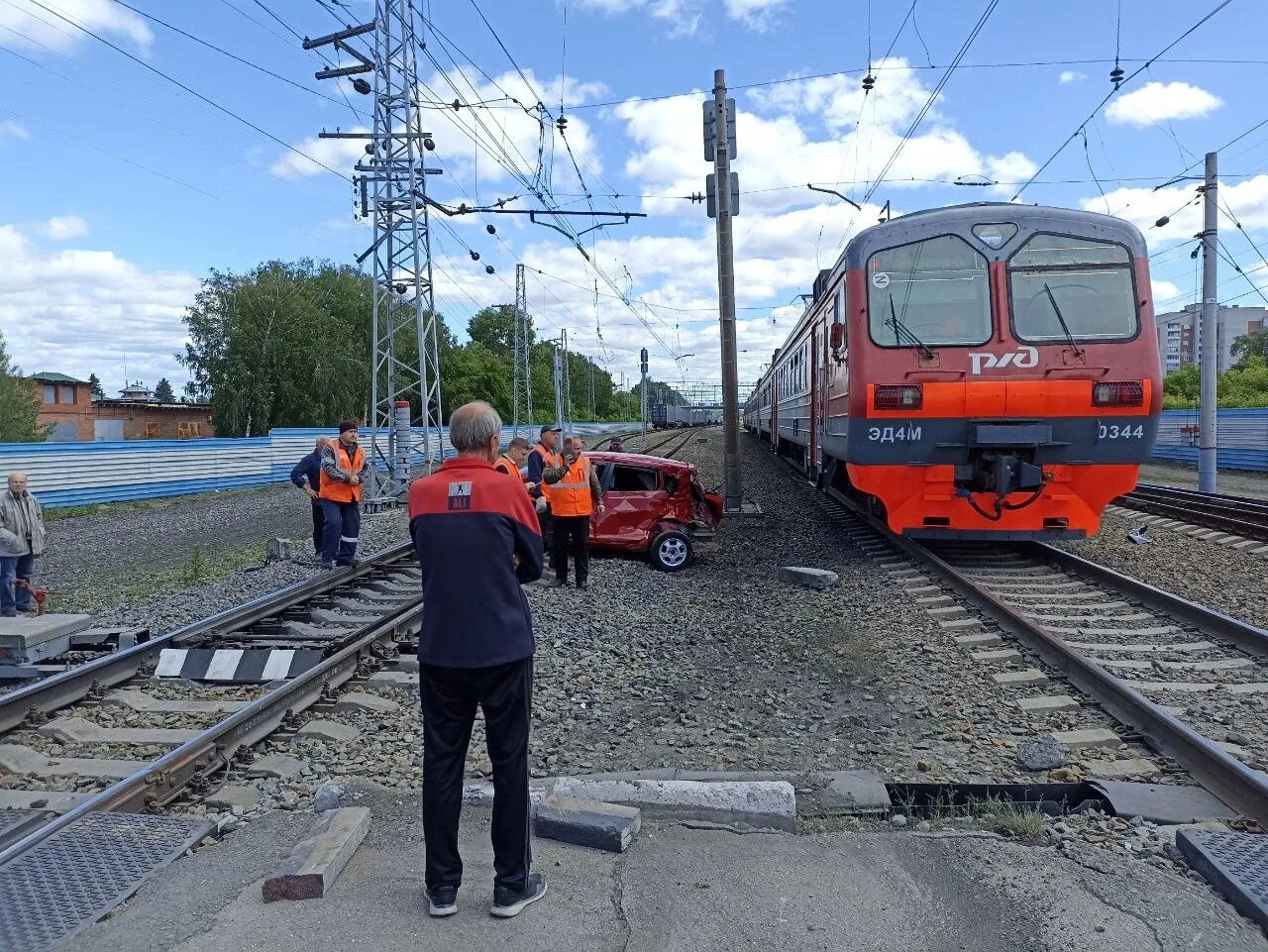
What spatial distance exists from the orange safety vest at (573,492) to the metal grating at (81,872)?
5.72 meters

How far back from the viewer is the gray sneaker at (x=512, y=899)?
10.6 feet

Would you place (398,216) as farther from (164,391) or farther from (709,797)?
(164,391)

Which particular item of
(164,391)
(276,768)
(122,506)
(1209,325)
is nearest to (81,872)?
(276,768)

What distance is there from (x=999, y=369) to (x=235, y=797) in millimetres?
7850

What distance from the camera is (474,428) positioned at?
3.40m

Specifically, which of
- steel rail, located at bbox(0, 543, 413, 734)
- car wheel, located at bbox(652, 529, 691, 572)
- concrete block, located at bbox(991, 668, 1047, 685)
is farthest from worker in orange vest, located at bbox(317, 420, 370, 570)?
concrete block, located at bbox(991, 668, 1047, 685)

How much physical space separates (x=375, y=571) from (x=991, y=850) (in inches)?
320

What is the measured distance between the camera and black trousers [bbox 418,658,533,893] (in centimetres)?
327

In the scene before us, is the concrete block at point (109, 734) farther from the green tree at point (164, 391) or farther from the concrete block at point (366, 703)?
the green tree at point (164, 391)

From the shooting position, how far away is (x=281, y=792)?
4531 mm

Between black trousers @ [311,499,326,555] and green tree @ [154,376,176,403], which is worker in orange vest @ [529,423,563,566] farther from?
green tree @ [154,376,176,403]

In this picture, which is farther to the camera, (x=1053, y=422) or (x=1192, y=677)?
(x=1053, y=422)

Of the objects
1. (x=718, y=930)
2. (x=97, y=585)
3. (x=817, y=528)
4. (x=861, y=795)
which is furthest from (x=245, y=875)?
(x=817, y=528)

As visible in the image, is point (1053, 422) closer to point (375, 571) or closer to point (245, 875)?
point (375, 571)
